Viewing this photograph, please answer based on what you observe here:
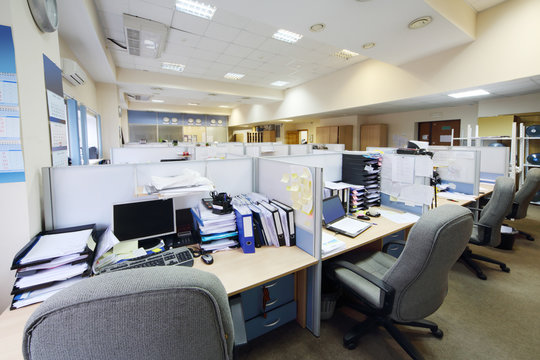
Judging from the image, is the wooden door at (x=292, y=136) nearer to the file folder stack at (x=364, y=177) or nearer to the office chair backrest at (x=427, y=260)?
the file folder stack at (x=364, y=177)

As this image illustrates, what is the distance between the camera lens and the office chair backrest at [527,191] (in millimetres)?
2779

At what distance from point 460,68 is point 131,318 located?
5.59 metres

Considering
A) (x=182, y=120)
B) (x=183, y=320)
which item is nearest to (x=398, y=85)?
(x=183, y=320)

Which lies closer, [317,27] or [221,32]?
[317,27]

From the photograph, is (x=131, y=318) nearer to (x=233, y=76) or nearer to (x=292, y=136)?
(x=233, y=76)

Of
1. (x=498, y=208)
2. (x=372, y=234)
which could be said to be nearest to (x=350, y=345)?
(x=372, y=234)

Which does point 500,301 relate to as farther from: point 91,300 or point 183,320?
point 91,300

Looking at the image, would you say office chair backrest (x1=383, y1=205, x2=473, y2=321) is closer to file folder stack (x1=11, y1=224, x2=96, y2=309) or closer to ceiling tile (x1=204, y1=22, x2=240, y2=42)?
file folder stack (x1=11, y1=224, x2=96, y2=309)

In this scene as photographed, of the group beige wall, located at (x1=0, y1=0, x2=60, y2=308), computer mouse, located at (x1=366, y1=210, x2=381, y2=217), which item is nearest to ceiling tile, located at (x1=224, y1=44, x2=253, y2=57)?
beige wall, located at (x1=0, y1=0, x2=60, y2=308)

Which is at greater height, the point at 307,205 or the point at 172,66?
the point at 172,66

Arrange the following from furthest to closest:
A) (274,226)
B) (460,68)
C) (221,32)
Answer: (221,32) → (460,68) → (274,226)

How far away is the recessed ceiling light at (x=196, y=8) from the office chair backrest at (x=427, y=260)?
13.2 feet

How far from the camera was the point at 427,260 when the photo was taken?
47.9 inches

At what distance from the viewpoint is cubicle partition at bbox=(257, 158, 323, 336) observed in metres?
1.51
